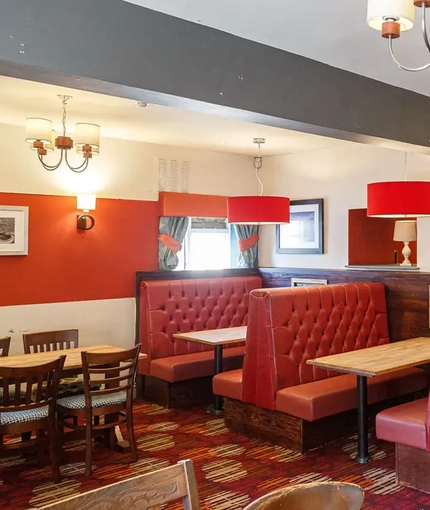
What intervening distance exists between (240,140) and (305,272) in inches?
65.7

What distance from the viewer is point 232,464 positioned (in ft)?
14.1

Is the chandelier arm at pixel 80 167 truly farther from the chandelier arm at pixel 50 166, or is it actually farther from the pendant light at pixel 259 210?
the pendant light at pixel 259 210

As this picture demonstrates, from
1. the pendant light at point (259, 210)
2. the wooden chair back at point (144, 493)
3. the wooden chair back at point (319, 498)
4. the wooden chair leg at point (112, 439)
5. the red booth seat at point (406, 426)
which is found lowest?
the wooden chair leg at point (112, 439)

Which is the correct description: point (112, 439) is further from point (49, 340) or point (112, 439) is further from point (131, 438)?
point (49, 340)

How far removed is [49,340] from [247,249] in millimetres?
2955

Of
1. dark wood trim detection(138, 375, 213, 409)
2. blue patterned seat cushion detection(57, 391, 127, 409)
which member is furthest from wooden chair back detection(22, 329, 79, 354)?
dark wood trim detection(138, 375, 213, 409)

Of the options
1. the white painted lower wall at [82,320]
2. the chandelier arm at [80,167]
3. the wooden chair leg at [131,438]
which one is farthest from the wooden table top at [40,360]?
the chandelier arm at [80,167]

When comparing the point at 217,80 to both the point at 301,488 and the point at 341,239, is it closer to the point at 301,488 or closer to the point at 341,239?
the point at 301,488

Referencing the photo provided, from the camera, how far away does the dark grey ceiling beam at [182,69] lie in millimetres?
2316

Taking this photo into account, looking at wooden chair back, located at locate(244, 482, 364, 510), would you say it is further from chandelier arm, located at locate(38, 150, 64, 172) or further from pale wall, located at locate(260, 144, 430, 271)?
pale wall, located at locate(260, 144, 430, 271)

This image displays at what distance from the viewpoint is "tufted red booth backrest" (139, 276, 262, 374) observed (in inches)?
A: 241

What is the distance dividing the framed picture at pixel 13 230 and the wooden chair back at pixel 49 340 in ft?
2.83

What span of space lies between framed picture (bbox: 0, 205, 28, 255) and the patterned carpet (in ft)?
6.10

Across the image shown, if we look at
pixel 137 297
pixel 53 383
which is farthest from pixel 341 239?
pixel 53 383
